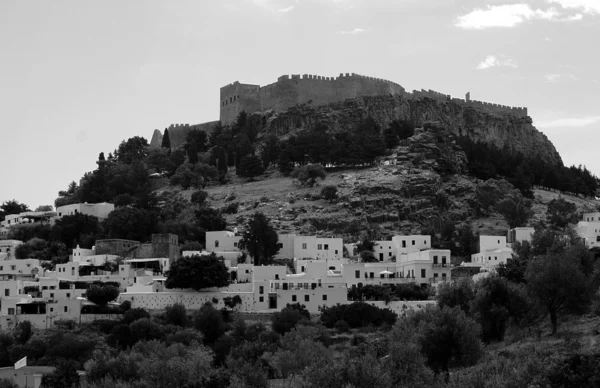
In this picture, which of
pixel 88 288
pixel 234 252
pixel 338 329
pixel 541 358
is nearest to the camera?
pixel 541 358

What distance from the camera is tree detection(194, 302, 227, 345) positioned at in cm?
5869

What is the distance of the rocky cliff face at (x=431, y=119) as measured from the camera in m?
100

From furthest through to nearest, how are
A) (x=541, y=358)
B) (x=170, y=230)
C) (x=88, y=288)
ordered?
1. (x=170, y=230)
2. (x=88, y=288)
3. (x=541, y=358)

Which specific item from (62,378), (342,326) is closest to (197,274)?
(342,326)

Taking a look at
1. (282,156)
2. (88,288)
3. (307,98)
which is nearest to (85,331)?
(88,288)

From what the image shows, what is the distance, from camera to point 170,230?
80.1m

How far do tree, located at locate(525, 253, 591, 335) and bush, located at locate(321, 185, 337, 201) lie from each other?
1324 inches

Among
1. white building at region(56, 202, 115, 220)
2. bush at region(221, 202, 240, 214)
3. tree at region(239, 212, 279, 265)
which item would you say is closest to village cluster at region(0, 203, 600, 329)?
tree at region(239, 212, 279, 265)

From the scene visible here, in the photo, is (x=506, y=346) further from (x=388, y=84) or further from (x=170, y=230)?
(x=388, y=84)

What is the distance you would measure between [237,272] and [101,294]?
8.88 metres

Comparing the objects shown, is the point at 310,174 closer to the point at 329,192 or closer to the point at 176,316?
the point at 329,192

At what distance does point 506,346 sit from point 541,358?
364 inches

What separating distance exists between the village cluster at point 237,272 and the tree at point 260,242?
1.07m

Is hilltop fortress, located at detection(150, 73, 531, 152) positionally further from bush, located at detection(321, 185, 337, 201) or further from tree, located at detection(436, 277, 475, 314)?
tree, located at detection(436, 277, 475, 314)
